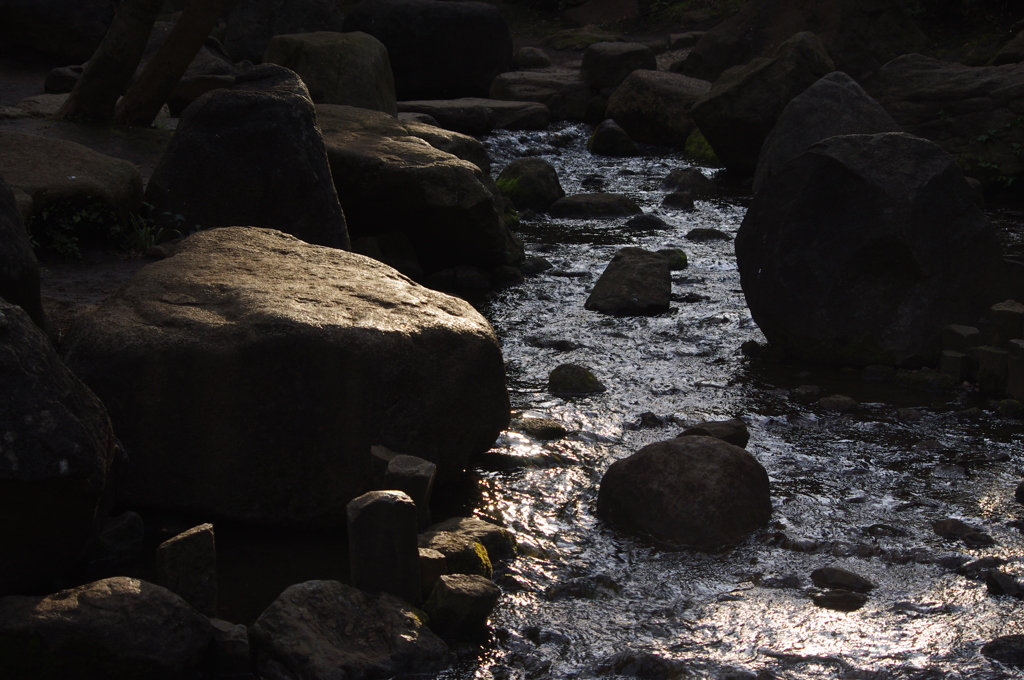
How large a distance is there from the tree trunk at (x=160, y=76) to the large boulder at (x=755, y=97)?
21.7ft

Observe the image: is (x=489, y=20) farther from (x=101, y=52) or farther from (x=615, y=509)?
(x=615, y=509)

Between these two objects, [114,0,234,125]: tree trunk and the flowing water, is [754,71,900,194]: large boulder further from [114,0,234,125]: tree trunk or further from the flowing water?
[114,0,234,125]: tree trunk

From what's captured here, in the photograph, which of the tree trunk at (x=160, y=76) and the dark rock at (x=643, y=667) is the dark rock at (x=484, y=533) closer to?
the dark rock at (x=643, y=667)

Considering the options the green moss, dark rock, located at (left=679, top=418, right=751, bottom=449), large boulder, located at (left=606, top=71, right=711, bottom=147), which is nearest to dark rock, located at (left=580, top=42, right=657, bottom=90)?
large boulder, located at (left=606, top=71, right=711, bottom=147)

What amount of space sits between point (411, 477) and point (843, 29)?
1383 centimetres

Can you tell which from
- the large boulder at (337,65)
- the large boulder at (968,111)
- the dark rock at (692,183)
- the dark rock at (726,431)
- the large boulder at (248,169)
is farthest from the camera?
the dark rock at (692,183)

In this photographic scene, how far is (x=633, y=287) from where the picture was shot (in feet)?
25.0

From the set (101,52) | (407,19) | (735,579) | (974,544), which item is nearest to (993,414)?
(974,544)

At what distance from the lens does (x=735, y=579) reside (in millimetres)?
3752

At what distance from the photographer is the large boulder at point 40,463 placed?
2977mm

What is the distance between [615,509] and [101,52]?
297 inches

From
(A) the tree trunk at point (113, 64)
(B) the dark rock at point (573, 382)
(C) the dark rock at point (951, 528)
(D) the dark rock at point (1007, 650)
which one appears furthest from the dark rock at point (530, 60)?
(D) the dark rock at point (1007, 650)

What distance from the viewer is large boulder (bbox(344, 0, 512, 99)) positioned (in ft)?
55.3

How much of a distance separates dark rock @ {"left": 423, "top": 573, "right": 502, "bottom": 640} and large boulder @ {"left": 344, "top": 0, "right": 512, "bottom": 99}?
48.5ft
